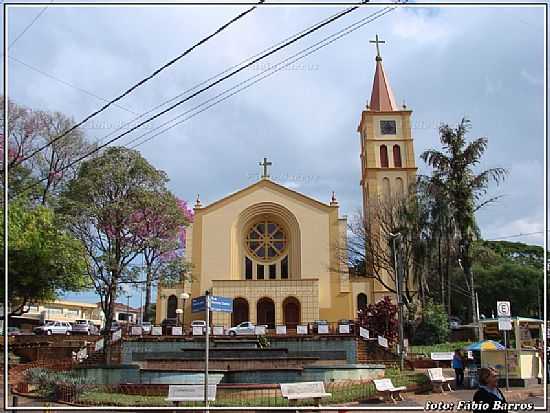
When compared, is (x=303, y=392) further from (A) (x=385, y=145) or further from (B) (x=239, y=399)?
(A) (x=385, y=145)

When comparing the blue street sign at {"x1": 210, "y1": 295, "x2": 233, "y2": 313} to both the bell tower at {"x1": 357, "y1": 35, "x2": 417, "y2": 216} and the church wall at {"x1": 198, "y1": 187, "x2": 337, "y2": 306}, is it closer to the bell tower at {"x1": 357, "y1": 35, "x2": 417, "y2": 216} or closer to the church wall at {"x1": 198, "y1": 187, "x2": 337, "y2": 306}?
the church wall at {"x1": 198, "y1": 187, "x2": 337, "y2": 306}

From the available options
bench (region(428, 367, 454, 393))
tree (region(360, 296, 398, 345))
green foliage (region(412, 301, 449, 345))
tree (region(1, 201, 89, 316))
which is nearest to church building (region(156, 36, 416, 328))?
green foliage (region(412, 301, 449, 345))

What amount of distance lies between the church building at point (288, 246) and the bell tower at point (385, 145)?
0.07m

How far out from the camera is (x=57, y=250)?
825 inches

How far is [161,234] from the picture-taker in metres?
21.4

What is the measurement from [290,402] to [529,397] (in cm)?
536

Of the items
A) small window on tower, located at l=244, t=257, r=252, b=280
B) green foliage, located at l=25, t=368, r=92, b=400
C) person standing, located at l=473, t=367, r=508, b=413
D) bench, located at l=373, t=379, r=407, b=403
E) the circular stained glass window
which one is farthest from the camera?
the circular stained glass window

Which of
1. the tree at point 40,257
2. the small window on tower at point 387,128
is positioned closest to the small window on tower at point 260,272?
the small window on tower at point 387,128

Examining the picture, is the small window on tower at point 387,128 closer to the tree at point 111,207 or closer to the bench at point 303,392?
the tree at point 111,207

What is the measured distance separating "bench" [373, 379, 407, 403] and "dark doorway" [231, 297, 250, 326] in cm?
2412

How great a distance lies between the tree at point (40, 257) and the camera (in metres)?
20.7

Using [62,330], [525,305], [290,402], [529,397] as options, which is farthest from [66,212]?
[525,305]

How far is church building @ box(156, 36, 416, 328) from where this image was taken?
36.6 meters

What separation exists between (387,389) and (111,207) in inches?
460
